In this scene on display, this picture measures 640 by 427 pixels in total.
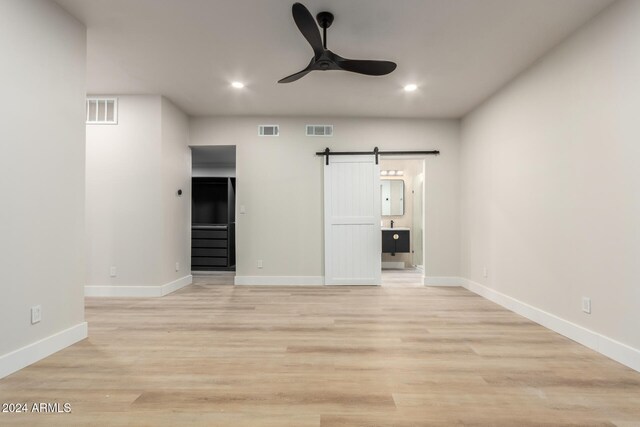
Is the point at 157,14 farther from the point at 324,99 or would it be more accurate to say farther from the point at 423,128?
the point at 423,128

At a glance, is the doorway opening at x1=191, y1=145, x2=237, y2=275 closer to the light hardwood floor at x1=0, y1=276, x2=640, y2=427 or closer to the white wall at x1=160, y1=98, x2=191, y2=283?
the white wall at x1=160, y1=98, x2=191, y2=283

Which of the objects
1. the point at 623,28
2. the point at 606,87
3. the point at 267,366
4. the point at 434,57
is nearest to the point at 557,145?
the point at 606,87

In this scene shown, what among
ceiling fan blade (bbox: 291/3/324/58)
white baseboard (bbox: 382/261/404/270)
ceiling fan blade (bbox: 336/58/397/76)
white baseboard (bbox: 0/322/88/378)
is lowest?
white baseboard (bbox: 382/261/404/270)

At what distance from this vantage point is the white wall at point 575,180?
223 centimetres

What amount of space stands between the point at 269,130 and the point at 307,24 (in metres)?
2.92

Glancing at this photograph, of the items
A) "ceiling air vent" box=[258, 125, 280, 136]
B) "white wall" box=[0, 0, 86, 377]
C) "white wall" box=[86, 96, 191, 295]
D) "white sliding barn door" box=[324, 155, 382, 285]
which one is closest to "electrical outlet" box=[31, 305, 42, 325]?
"white wall" box=[0, 0, 86, 377]

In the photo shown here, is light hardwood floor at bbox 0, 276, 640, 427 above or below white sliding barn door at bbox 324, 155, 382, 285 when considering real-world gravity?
below

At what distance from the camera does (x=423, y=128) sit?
5125 millimetres

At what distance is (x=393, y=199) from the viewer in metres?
7.16

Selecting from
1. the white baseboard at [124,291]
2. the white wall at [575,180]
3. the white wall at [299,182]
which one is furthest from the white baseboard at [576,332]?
the white baseboard at [124,291]

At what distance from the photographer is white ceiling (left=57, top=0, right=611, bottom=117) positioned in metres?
2.48

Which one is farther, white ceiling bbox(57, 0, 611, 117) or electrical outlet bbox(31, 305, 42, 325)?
white ceiling bbox(57, 0, 611, 117)

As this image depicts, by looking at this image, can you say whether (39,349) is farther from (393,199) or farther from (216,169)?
(393,199)

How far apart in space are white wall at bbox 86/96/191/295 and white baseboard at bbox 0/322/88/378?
5.23 feet
